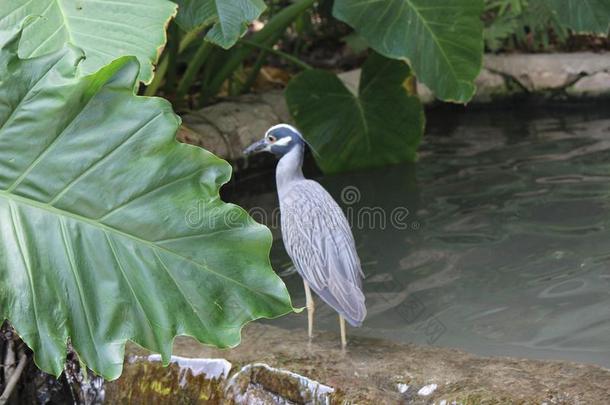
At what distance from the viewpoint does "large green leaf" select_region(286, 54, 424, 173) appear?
6027 mm

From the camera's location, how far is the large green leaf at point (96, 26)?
3457mm

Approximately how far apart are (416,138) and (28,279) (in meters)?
3.80

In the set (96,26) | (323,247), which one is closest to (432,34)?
(323,247)

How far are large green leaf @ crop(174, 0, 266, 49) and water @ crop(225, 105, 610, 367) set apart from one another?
50.1 inches

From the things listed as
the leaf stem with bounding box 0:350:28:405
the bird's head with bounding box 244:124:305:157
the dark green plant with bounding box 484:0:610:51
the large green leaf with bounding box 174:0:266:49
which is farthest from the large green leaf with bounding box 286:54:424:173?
the leaf stem with bounding box 0:350:28:405

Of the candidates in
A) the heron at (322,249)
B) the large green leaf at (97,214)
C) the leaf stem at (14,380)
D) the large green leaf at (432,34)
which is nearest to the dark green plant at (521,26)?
the large green leaf at (432,34)

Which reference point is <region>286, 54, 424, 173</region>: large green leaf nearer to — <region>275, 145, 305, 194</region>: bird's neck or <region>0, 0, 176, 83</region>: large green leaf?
<region>275, 145, 305, 194</region>: bird's neck

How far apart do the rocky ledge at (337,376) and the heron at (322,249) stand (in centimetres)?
17

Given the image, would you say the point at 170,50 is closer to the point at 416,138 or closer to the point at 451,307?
the point at 416,138
